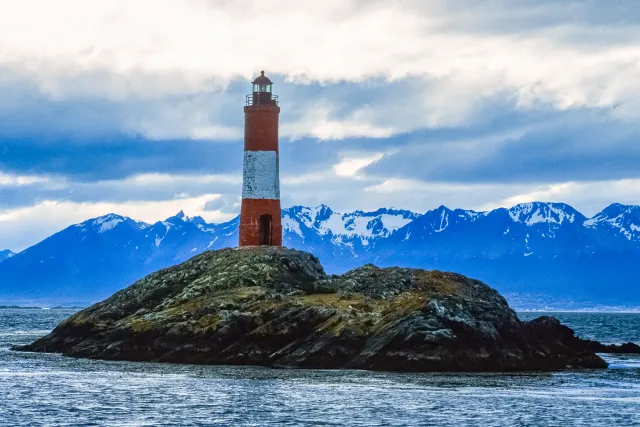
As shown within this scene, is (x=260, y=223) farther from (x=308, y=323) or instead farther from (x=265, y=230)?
(x=308, y=323)

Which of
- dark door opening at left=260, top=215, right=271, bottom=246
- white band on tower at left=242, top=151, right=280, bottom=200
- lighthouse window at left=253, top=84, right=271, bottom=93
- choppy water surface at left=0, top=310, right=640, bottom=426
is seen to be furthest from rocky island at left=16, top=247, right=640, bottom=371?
lighthouse window at left=253, top=84, right=271, bottom=93

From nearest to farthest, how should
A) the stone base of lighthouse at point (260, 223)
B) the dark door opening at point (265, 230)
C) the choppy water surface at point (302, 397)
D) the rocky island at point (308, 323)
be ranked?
the choppy water surface at point (302, 397)
the rocky island at point (308, 323)
the stone base of lighthouse at point (260, 223)
the dark door opening at point (265, 230)

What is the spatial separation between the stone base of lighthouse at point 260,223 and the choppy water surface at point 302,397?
21194 millimetres

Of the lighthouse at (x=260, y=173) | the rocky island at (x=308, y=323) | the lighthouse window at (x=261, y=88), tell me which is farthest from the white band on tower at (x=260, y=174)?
the lighthouse window at (x=261, y=88)

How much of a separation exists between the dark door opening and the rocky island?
297 cm

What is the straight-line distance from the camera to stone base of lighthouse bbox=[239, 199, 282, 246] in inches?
3521

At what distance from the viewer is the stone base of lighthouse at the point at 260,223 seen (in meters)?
89.4

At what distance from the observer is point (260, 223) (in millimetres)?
89625

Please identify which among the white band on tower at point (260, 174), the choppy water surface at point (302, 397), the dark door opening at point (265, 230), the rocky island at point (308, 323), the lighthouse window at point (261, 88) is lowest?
the choppy water surface at point (302, 397)

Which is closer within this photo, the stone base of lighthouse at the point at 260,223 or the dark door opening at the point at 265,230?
the stone base of lighthouse at the point at 260,223

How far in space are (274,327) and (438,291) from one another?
14.3 meters

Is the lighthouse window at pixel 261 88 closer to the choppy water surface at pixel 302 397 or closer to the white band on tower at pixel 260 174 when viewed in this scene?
the white band on tower at pixel 260 174

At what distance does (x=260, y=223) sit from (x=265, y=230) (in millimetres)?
757

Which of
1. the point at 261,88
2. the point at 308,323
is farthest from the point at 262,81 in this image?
the point at 308,323
